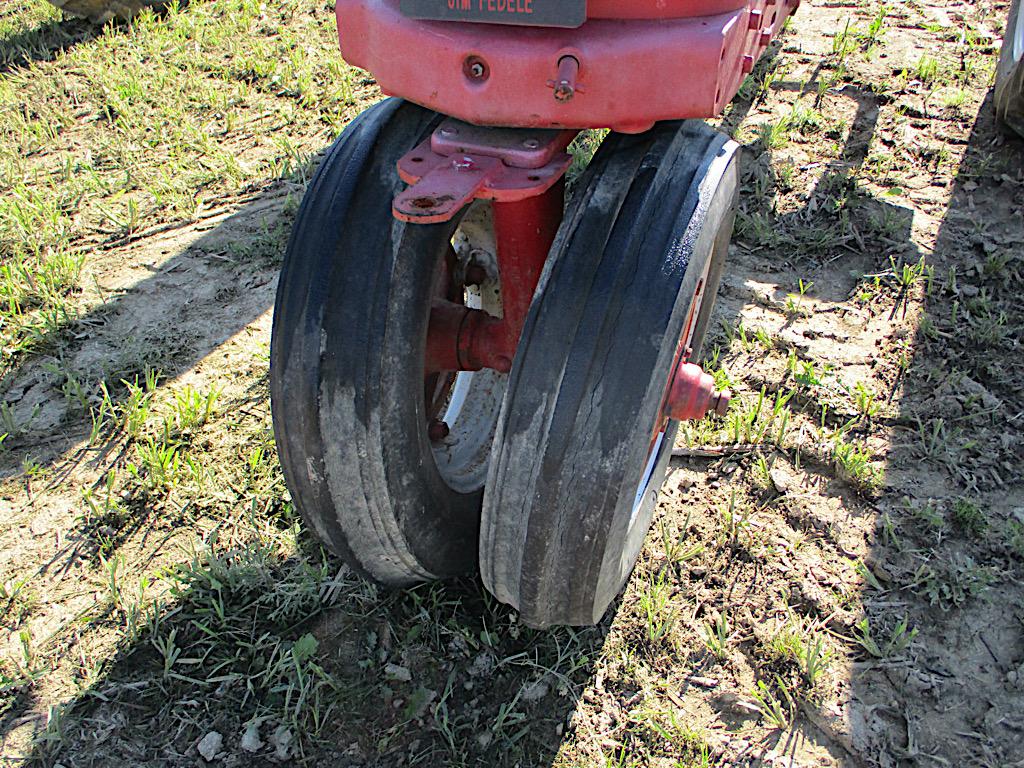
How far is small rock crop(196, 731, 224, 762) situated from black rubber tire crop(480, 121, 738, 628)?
0.77m

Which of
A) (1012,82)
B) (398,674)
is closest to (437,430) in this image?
(398,674)

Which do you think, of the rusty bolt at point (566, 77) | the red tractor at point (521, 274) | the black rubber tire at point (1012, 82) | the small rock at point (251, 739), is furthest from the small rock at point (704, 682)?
the black rubber tire at point (1012, 82)

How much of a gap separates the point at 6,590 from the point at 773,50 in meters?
4.22

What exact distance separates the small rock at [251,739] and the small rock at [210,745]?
0.17 ft

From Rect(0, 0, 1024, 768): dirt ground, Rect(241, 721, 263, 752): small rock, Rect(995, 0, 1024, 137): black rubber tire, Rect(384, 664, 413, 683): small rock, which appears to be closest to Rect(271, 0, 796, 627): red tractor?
Rect(384, 664, 413, 683): small rock

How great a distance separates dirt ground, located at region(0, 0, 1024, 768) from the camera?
204cm

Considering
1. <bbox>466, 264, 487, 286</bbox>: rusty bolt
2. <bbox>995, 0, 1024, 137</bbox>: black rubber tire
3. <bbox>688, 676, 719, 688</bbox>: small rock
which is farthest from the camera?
<bbox>995, 0, 1024, 137</bbox>: black rubber tire

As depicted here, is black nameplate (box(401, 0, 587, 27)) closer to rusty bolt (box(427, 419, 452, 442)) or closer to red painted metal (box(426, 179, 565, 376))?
red painted metal (box(426, 179, 565, 376))

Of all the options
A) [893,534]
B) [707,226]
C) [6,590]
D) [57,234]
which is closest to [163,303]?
[57,234]

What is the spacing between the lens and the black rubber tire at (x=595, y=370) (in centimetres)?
163

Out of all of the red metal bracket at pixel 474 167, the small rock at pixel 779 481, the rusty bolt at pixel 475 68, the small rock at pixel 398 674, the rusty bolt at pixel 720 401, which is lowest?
the small rock at pixel 398 674

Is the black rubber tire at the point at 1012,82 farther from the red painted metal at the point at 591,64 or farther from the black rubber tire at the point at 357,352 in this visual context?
the black rubber tire at the point at 357,352

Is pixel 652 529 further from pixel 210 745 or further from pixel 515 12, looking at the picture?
pixel 515 12

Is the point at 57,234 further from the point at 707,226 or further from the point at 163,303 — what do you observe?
the point at 707,226
